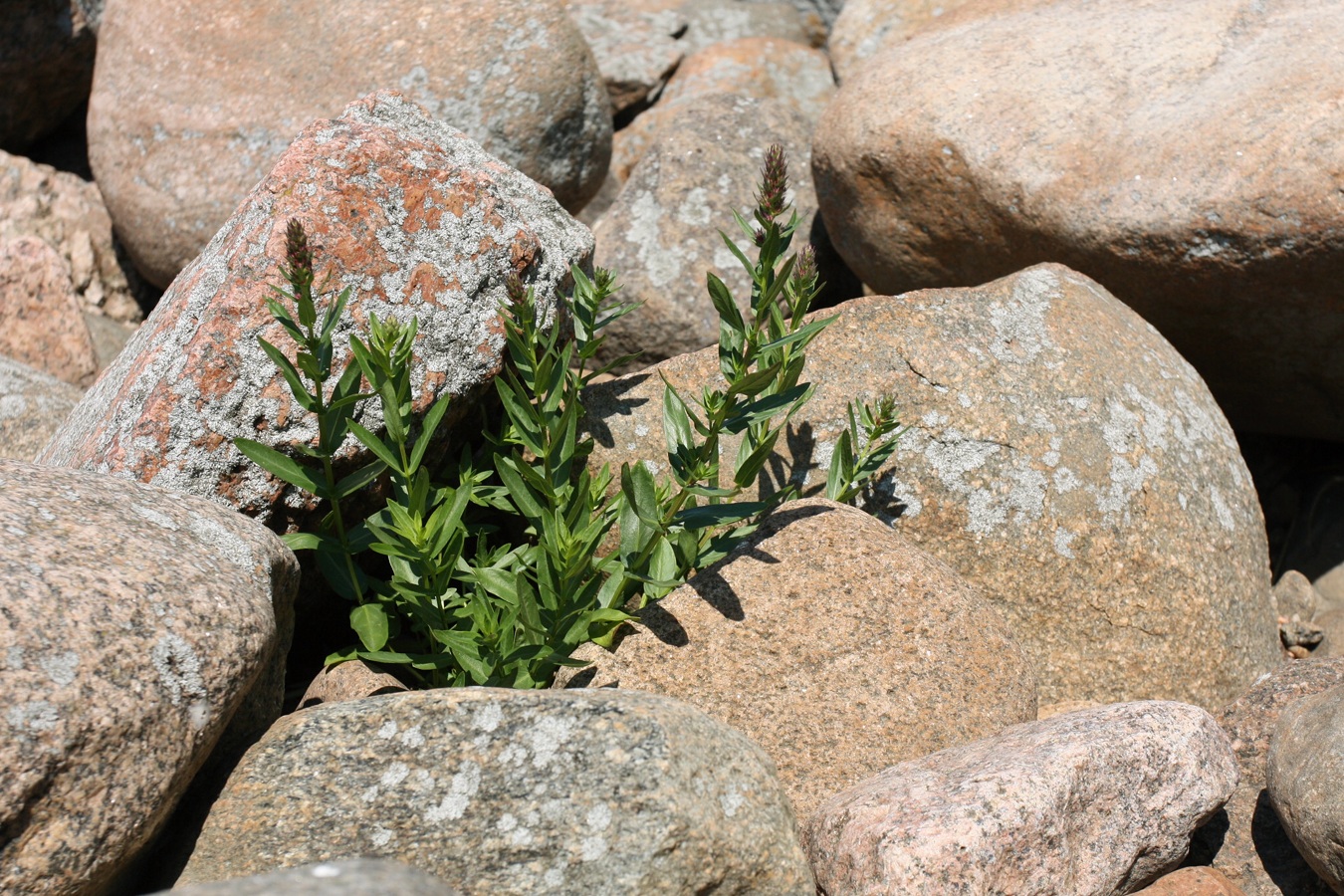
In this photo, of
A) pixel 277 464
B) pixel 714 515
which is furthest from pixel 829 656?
pixel 277 464

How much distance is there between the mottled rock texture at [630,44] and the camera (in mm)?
6836

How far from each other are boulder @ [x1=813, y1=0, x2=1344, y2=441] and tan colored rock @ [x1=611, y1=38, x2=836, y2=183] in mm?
1593

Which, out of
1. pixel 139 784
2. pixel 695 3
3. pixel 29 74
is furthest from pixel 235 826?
pixel 695 3

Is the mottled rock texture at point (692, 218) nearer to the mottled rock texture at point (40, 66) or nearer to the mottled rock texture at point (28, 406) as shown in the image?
the mottled rock texture at point (28, 406)

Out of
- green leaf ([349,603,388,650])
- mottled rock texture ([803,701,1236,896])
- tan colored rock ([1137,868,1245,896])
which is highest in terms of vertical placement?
green leaf ([349,603,388,650])

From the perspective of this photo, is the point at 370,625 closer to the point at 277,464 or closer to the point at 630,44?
the point at 277,464

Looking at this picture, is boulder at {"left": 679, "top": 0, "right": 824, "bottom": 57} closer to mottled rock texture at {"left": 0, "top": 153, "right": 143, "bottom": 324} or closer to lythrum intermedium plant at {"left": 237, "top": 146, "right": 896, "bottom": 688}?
mottled rock texture at {"left": 0, "top": 153, "right": 143, "bottom": 324}

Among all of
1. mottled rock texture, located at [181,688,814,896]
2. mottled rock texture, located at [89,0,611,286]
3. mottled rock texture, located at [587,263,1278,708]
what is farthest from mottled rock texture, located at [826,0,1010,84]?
mottled rock texture, located at [181,688,814,896]

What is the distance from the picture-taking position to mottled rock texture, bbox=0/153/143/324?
553 centimetres

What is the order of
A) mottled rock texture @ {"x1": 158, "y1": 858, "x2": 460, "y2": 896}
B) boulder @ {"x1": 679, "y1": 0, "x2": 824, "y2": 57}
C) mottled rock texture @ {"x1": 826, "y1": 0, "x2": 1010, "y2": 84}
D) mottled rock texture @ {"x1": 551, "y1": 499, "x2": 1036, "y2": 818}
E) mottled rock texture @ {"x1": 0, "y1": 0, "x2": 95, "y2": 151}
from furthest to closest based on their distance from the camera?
1. boulder @ {"x1": 679, "y1": 0, "x2": 824, "y2": 57}
2. mottled rock texture @ {"x1": 826, "y1": 0, "x2": 1010, "y2": 84}
3. mottled rock texture @ {"x1": 0, "y1": 0, "x2": 95, "y2": 151}
4. mottled rock texture @ {"x1": 551, "y1": 499, "x2": 1036, "y2": 818}
5. mottled rock texture @ {"x1": 158, "y1": 858, "x2": 460, "y2": 896}

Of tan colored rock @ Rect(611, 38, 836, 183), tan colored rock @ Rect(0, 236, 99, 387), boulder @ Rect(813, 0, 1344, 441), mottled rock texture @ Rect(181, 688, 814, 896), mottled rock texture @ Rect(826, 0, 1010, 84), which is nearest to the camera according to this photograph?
mottled rock texture @ Rect(181, 688, 814, 896)

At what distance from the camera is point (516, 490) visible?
10.6 feet

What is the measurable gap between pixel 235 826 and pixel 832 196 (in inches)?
141

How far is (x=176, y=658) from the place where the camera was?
2355mm
